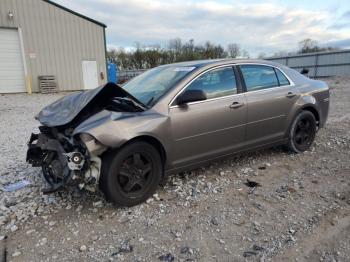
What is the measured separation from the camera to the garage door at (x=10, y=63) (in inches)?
642

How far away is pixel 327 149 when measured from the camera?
17.1 ft

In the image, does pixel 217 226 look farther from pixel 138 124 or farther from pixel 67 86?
pixel 67 86

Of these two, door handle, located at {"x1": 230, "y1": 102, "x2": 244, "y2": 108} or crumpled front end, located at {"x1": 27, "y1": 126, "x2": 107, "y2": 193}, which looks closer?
→ crumpled front end, located at {"x1": 27, "y1": 126, "x2": 107, "y2": 193}

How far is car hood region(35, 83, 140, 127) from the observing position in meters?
3.31

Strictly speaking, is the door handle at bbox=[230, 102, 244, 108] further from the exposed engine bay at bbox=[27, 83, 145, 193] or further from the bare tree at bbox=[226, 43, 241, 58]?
the bare tree at bbox=[226, 43, 241, 58]

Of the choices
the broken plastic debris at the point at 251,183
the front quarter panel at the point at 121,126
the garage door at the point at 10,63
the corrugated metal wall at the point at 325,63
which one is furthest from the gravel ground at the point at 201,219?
the corrugated metal wall at the point at 325,63

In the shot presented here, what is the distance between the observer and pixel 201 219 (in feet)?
10.2

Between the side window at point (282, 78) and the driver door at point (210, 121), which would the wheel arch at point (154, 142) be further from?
the side window at point (282, 78)

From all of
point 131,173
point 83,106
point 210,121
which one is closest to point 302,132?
point 210,121

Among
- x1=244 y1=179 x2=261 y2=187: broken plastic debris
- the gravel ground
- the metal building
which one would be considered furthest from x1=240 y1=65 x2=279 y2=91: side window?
the metal building

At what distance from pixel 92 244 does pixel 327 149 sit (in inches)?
167

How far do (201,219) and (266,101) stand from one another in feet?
7.05

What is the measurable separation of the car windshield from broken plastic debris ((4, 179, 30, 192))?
1843mm

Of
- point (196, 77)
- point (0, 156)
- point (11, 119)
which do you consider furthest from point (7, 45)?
point (196, 77)
